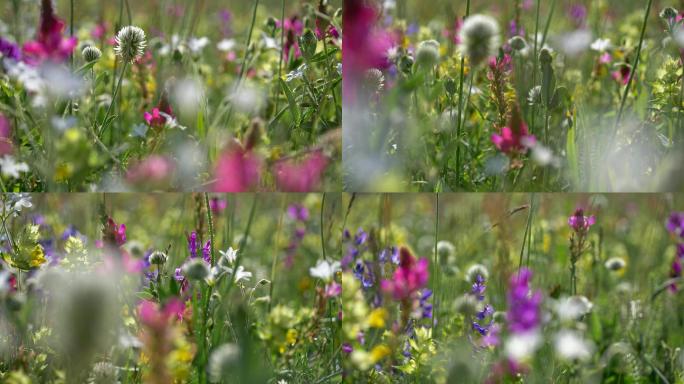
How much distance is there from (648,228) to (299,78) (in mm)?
800

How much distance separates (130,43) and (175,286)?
0.43 meters

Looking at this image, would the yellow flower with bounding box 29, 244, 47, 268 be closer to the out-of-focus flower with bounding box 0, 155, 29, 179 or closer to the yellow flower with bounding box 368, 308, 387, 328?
the out-of-focus flower with bounding box 0, 155, 29, 179

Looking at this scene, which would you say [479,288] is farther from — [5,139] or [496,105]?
[5,139]

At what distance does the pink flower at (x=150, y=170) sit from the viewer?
55.1 inches

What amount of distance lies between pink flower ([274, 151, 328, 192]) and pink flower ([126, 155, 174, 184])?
19 centimetres

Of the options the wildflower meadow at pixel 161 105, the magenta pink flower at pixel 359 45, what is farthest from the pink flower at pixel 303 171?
the magenta pink flower at pixel 359 45

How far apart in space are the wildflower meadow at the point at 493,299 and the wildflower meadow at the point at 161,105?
171 mm

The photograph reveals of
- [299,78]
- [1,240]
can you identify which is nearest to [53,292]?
[1,240]

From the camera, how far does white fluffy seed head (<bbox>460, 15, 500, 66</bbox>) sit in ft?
4.46

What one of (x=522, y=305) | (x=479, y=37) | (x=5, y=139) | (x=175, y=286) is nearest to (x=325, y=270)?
(x=175, y=286)

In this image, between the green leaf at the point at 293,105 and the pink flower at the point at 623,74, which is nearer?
the green leaf at the point at 293,105

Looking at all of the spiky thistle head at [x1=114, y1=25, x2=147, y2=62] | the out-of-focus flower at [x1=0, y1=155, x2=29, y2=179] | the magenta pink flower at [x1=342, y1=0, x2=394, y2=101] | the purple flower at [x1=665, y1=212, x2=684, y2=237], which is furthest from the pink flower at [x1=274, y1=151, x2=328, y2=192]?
the purple flower at [x1=665, y1=212, x2=684, y2=237]

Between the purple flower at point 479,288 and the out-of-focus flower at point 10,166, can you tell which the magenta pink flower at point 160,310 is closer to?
the out-of-focus flower at point 10,166

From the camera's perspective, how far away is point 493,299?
1.48 m
